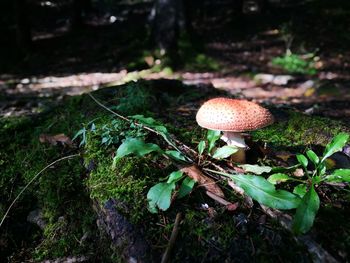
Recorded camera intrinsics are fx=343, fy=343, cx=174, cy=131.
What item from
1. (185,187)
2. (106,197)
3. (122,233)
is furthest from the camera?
(106,197)

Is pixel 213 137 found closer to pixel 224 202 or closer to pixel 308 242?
pixel 224 202

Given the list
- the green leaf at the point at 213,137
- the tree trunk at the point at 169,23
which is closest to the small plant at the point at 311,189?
the green leaf at the point at 213,137

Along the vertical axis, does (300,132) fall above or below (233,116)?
below

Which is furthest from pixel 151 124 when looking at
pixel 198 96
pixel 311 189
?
pixel 198 96

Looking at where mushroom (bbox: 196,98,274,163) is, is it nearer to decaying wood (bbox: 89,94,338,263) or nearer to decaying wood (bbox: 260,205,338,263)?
decaying wood (bbox: 89,94,338,263)

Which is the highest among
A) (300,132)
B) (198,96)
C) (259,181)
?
(259,181)

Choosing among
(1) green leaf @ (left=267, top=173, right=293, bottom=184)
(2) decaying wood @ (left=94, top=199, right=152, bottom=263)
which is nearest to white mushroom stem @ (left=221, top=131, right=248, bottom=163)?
(1) green leaf @ (left=267, top=173, right=293, bottom=184)

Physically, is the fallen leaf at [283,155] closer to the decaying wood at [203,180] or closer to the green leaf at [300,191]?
the green leaf at [300,191]
